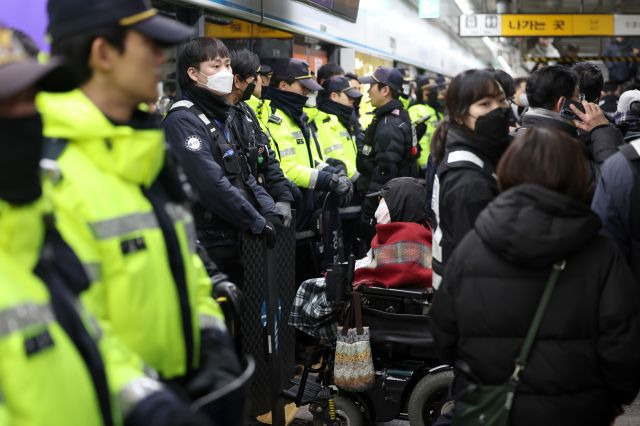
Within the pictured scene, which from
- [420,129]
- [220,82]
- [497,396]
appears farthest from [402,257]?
[420,129]

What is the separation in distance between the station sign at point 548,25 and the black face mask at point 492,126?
15.3 meters

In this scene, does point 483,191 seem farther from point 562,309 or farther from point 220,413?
point 220,413

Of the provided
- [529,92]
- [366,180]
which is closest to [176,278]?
[529,92]

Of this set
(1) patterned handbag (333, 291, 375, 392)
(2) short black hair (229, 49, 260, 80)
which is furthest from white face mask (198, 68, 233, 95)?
(1) patterned handbag (333, 291, 375, 392)

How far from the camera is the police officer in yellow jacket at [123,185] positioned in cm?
197

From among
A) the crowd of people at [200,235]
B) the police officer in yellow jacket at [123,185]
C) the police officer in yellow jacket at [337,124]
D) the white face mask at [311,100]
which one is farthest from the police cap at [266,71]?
the police officer in yellow jacket at [123,185]

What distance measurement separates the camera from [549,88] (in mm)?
4531

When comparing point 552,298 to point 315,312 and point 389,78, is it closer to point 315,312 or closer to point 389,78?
point 315,312

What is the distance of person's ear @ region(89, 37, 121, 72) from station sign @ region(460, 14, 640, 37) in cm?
1689

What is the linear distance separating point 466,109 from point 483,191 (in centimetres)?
41

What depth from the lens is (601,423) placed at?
270cm

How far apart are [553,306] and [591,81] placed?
10.1 ft

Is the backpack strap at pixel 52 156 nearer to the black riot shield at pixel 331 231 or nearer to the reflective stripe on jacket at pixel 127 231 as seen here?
the reflective stripe on jacket at pixel 127 231

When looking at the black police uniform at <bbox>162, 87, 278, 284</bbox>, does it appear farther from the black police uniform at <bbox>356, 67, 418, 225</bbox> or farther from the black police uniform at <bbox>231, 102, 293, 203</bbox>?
the black police uniform at <bbox>356, 67, 418, 225</bbox>
